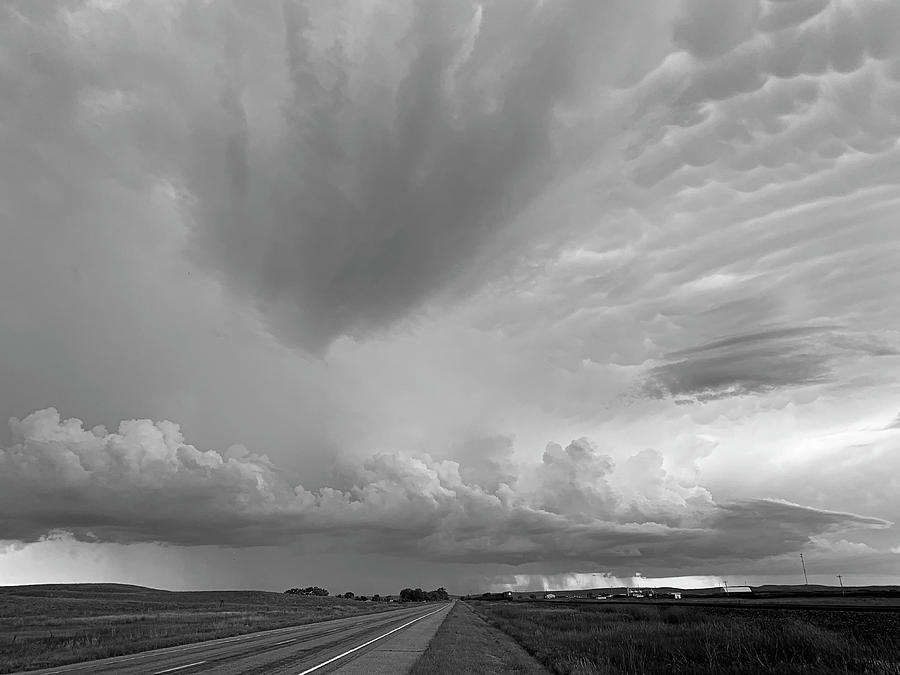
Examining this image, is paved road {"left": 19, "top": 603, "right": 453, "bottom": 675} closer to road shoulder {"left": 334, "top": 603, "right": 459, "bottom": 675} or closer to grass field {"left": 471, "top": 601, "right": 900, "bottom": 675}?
road shoulder {"left": 334, "top": 603, "right": 459, "bottom": 675}

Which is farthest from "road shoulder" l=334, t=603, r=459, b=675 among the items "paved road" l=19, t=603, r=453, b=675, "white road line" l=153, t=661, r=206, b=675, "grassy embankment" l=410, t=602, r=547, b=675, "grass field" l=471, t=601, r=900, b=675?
"grass field" l=471, t=601, r=900, b=675

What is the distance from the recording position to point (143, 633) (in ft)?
148

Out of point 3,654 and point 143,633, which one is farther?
point 143,633

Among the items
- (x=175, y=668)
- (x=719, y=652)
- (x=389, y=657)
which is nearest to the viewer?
(x=175, y=668)

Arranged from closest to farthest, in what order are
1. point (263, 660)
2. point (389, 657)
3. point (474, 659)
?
1. point (263, 660)
2. point (389, 657)
3. point (474, 659)

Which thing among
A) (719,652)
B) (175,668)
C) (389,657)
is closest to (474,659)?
(389,657)

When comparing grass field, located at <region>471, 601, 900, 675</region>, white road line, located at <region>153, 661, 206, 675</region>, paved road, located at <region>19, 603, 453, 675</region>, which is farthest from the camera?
grass field, located at <region>471, 601, 900, 675</region>

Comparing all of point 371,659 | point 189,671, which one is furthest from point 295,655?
point 189,671

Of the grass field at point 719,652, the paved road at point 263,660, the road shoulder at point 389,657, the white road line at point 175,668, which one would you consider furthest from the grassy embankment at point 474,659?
the white road line at point 175,668

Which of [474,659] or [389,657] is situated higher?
[389,657]

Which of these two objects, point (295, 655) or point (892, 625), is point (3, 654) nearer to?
point (295, 655)

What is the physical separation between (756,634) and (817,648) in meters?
4.86

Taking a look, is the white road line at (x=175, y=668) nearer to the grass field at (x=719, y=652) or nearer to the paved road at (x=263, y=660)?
the paved road at (x=263, y=660)

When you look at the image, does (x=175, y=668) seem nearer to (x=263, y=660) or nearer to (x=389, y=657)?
(x=263, y=660)
